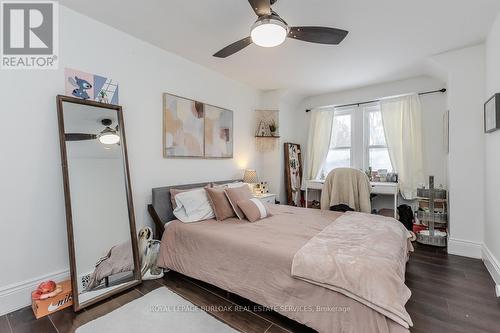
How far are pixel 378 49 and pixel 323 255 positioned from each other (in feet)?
8.80

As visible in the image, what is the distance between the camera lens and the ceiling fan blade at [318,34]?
1.86 meters

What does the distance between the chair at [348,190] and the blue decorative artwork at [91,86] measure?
2.86m

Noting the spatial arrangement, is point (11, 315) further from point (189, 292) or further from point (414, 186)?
point (414, 186)

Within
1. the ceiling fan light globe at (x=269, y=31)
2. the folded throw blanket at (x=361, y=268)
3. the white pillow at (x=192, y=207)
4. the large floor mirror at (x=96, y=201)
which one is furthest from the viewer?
the white pillow at (x=192, y=207)

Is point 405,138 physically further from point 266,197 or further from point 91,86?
point 91,86

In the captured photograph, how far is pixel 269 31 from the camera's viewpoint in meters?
1.80

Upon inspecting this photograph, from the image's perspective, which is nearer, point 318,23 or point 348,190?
point 318,23

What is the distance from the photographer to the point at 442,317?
1772 millimetres

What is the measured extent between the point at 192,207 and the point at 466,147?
3460 millimetres

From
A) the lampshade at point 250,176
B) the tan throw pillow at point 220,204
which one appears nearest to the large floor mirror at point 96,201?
the tan throw pillow at point 220,204

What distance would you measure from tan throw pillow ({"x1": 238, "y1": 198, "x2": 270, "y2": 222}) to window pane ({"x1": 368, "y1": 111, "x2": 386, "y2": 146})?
2.84 meters

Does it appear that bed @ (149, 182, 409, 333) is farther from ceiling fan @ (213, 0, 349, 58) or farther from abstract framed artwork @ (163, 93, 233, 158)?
ceiling fan @ (213, 0, 349, 58)

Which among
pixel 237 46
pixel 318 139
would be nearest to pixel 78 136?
pixel 237 46

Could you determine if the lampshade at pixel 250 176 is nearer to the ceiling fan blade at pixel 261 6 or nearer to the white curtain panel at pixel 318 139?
the white curtain panel at pixel 318 139
